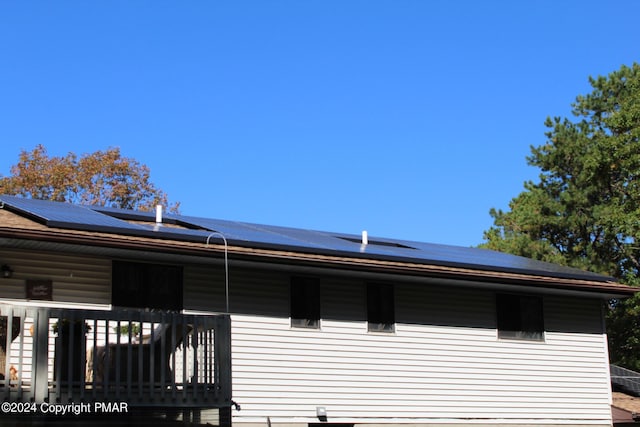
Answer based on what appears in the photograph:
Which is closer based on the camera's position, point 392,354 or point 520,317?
point 392,354

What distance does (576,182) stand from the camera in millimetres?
48500

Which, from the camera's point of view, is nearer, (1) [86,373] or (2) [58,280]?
(1) [86,373]

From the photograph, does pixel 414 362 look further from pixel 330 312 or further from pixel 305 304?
pixel 305 304

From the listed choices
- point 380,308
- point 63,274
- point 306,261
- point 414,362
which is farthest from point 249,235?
point 414,362

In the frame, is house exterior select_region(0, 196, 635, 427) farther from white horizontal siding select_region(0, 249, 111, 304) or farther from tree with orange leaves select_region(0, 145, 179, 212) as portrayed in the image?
tree with orange leaves select_region(0, 145, 179, 212)

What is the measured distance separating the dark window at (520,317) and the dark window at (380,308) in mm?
2996

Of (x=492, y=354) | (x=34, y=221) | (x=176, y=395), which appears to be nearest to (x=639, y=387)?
(x=492, y=354)

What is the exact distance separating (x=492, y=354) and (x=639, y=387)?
20.9 ft

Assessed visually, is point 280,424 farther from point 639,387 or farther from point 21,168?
point 21,168

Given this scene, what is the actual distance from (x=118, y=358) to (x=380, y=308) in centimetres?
712

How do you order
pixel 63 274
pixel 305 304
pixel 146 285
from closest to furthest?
pixel 63 274
pixel 146 285
pixel 305 304

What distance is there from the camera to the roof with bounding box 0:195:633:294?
1630 cm

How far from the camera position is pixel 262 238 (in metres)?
18.6
